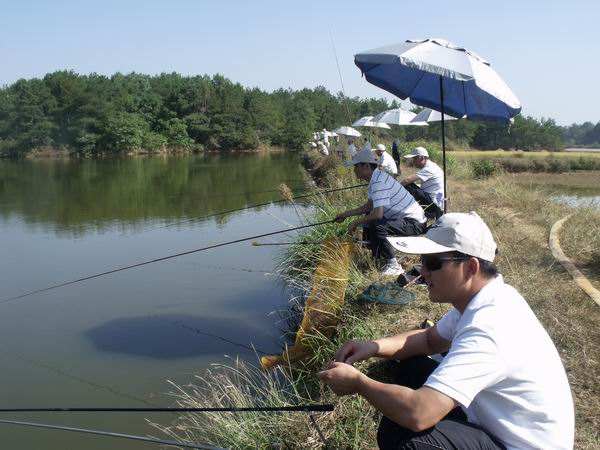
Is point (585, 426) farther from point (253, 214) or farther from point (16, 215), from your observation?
point (16, 215)

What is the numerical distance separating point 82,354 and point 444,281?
4.23m

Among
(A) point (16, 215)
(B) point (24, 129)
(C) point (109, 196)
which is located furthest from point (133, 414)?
(B) point (24, 129)

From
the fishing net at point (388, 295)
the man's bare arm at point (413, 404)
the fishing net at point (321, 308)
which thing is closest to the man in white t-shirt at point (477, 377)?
the man's bare arm at point (413, 404)

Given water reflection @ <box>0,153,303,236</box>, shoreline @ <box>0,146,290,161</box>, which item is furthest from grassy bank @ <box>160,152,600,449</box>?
shoreline @ <box>0,146,290,161</box>

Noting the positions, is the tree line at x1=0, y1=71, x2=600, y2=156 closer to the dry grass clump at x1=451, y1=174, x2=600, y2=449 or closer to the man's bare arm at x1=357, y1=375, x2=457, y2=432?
the dry grass clump at x1=451, y1=174, x2=600, y2=449

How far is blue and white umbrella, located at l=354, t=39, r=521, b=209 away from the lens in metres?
4.34

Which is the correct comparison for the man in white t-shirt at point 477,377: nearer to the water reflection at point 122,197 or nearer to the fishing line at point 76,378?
the fishing line at point 76,378

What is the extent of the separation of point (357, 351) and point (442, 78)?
3.93m

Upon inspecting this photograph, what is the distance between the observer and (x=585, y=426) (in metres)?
2.64

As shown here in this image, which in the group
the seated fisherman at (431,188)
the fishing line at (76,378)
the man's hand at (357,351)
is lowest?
the fishing line at (76,378)

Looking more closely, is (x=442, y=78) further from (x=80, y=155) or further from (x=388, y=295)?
(x=80, y=155)

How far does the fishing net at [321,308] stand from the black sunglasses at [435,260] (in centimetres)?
224

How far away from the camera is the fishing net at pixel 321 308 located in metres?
4.11

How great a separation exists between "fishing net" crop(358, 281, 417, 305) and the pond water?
1.38 meters
